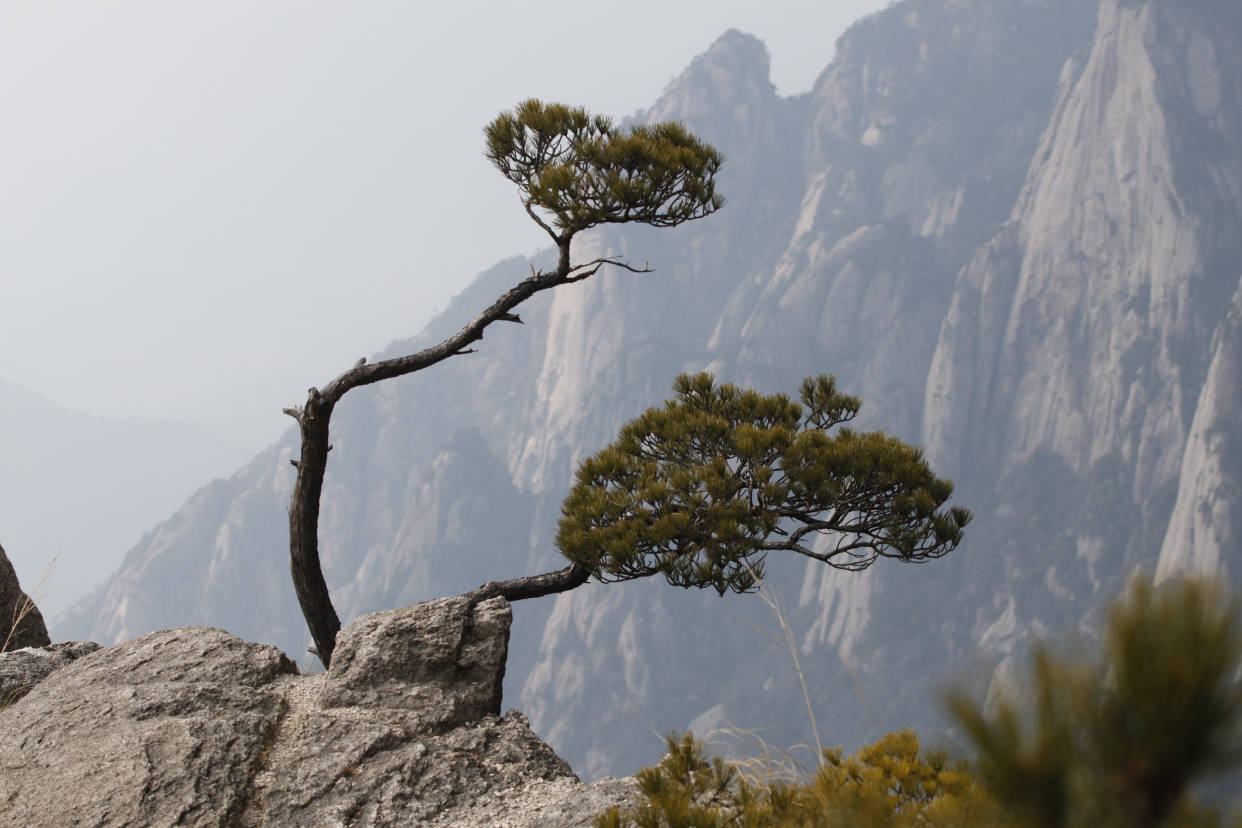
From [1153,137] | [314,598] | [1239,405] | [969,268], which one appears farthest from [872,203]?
[314,598]

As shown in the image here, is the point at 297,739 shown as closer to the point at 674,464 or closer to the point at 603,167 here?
the point at 674,464

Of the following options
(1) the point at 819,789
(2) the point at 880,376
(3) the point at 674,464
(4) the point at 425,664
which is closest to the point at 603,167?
(3) the point at 674,464

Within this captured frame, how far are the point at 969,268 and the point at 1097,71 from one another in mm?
29272

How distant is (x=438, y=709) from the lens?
5.20 metres

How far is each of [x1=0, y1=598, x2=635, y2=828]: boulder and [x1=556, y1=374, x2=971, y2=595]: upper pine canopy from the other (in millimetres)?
983

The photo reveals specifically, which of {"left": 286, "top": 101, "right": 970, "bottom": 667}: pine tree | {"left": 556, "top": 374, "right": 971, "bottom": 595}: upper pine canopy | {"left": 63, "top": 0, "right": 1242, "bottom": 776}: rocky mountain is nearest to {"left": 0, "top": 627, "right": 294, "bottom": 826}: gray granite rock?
{"left": 286, "top": 101, "right": 970, "bottom": 667}: pine tree

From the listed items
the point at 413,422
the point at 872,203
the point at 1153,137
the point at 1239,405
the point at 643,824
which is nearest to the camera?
the point at 643,824

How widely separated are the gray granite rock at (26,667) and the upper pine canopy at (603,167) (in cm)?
493

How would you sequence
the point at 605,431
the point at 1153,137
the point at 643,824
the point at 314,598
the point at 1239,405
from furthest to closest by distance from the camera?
1. the point at 605,431
2. the point at 1153,137
3. the point at 1239,405
4. the point at 314,598
5. the point at 643,824

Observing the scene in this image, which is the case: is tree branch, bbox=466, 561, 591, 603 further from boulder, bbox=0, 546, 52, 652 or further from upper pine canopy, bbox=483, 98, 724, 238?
boulder, bbox=0, 546, 52, 652

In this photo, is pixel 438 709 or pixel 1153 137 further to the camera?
pixel 1153 137

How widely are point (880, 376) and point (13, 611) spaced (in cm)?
13096

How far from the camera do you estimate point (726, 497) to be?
6148 millimetres

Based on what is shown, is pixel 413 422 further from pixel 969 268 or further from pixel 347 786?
pixel 347 786
